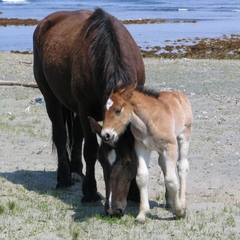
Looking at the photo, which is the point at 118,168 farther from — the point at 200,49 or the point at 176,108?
the point at 200,49

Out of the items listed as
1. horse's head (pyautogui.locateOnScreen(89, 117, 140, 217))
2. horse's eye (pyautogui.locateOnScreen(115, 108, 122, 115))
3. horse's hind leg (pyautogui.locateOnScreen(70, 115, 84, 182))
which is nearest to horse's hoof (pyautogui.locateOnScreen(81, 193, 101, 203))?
horse's head (pyautogui.locateOnScreen(89, 117, 140, 217))

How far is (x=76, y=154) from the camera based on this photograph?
821 centimetres

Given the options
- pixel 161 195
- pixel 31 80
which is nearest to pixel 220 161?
pixel 161 195

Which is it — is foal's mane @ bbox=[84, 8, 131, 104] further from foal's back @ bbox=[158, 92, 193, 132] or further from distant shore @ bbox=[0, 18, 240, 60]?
distant shore @ bbox=[0, 18, 240, 60]

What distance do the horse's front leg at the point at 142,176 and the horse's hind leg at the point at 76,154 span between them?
2358 mm

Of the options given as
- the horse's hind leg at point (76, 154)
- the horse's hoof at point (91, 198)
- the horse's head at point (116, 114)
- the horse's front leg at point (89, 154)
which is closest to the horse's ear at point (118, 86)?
the horse's head at point (116, 114)

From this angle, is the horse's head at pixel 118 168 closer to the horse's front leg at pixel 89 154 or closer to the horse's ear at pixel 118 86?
the horse's ear at pixel 118 86

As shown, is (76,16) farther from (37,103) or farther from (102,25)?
(37,103)

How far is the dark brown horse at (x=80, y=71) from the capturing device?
618cm

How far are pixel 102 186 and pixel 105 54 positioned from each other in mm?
1887

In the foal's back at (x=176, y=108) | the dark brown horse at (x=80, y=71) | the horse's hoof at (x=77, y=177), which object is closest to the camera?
the foal's back at (x=176, y=108)

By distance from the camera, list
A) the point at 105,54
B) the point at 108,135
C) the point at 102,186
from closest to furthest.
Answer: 1. the point at 108,135
2. the point at 105,54
3. the point at 102,186

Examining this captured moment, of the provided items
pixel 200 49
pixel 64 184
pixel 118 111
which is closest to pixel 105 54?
pixel 118 111

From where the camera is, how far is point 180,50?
29.8 meters
